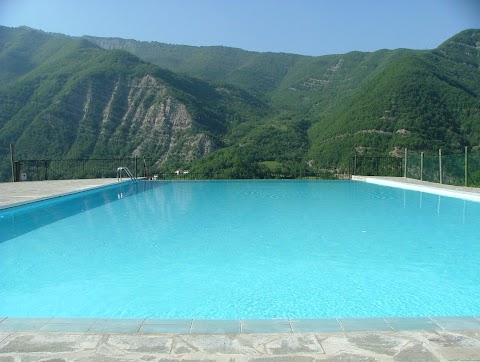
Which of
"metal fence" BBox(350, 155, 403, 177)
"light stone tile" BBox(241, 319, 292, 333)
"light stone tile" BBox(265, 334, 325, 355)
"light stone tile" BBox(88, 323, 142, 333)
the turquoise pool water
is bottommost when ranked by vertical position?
the turquoise pool water

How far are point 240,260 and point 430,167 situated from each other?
10.3 metres

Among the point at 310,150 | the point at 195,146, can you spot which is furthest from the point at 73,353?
the point at 195,146

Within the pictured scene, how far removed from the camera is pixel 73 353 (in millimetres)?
2016

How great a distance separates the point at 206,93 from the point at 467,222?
37682 millimetres

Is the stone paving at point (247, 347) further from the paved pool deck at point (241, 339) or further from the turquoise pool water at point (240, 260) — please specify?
the turquoise pool water at point (240, 260)

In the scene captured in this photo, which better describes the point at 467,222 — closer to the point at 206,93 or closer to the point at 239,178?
the point at 239,178

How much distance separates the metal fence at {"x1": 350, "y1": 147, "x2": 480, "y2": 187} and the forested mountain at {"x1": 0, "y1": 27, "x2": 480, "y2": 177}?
12.1ft

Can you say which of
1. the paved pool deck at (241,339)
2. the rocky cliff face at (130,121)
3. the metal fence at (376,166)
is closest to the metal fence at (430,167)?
the metal fence at (376,166)

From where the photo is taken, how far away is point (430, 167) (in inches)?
520

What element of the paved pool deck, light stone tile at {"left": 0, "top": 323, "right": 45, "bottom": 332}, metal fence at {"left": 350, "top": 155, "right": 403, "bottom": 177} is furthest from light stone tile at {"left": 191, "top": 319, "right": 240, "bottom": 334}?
metal fence at {"left": 350, "top": 155, "right": 403, "bottom": 177}

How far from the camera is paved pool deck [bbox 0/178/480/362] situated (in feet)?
6.51

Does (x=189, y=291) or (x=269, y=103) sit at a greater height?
(x=269, y=103)

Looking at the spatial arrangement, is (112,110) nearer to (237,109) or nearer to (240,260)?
(237,109)

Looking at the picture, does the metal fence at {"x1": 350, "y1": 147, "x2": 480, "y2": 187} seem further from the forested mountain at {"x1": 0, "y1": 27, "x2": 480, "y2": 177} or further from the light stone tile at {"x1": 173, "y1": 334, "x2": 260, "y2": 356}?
the light stone tile at {"x1": 173, "y1": 334, "x2": 260, "y2": 356}
